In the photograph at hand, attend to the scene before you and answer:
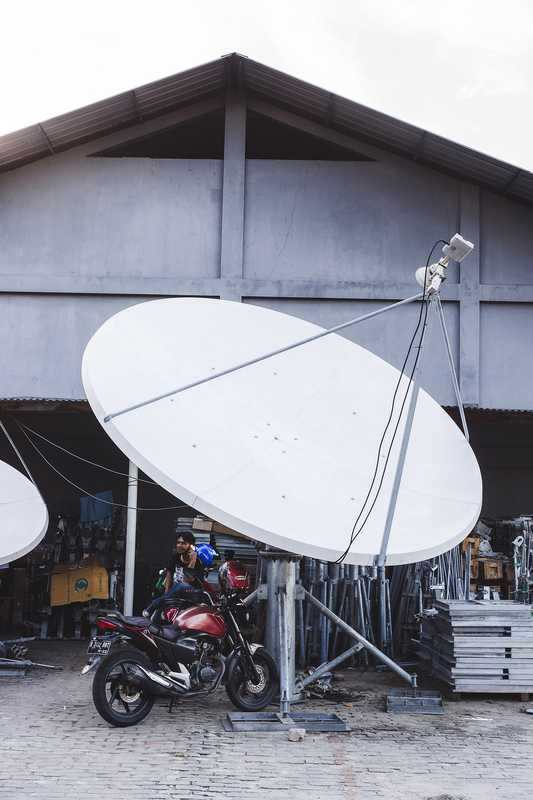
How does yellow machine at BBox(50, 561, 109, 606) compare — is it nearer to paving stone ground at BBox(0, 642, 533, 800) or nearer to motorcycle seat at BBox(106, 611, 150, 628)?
paving stone ground at BBox(0, 642, 533, 800)

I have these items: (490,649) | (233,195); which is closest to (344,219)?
(233,195)

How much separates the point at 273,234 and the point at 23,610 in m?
7.01

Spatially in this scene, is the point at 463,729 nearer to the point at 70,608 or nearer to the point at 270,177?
the point at 70,608

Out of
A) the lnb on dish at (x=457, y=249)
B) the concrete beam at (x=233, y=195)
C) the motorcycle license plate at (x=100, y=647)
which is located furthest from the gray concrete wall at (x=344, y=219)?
the motorcycle license plate at (x=100, y=647)

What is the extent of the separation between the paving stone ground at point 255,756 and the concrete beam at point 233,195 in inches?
258

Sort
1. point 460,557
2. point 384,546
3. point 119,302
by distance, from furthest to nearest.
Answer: point 119,302 → point 460,557 → point 384,546

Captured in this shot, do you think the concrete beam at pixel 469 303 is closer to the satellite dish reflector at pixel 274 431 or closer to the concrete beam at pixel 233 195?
the concrete beam at pixel 233 195

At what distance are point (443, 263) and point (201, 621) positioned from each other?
150 inches

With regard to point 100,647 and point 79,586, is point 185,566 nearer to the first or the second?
point 100,647

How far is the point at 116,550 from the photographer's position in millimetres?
13781

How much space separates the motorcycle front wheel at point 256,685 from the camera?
7754 mm

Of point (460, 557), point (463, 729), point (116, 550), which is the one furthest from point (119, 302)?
point (463, 729)

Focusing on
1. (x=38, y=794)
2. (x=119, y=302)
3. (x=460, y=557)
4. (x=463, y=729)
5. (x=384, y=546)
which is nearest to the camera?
(x=38, y=794)

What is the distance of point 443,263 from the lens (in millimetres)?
7293
